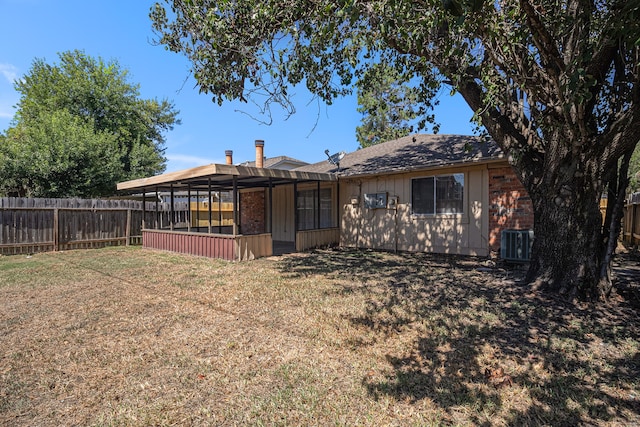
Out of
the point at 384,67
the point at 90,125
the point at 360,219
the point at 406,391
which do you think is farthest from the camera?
the point at 90,125

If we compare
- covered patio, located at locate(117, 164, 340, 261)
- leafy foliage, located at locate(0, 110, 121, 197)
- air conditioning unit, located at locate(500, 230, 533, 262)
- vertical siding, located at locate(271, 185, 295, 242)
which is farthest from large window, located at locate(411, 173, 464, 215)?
leafy foliage, located at locate(0, 110, 121, 197)

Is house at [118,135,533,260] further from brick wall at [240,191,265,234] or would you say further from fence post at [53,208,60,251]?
fence post at [53,208,60,251]

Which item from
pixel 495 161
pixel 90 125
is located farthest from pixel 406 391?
pixel 90 125

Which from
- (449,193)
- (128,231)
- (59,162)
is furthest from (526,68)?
(59,162)

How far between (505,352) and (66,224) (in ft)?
43.6

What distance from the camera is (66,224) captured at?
1173cm

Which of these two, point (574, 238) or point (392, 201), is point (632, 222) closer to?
point (392, 201)

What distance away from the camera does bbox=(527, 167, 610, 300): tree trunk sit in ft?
16.3

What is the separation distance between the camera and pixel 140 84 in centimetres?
2338

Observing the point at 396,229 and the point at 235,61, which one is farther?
the point at 396,229

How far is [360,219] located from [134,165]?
549 inches

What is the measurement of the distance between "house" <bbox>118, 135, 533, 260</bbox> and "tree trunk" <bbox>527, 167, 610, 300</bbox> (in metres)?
1.58

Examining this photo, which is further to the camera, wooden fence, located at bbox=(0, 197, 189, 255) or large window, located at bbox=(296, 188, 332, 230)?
large window, located at bbox=(296, 188, 332, 230)

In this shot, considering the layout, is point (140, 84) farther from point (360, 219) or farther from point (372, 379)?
point (372, 379)
